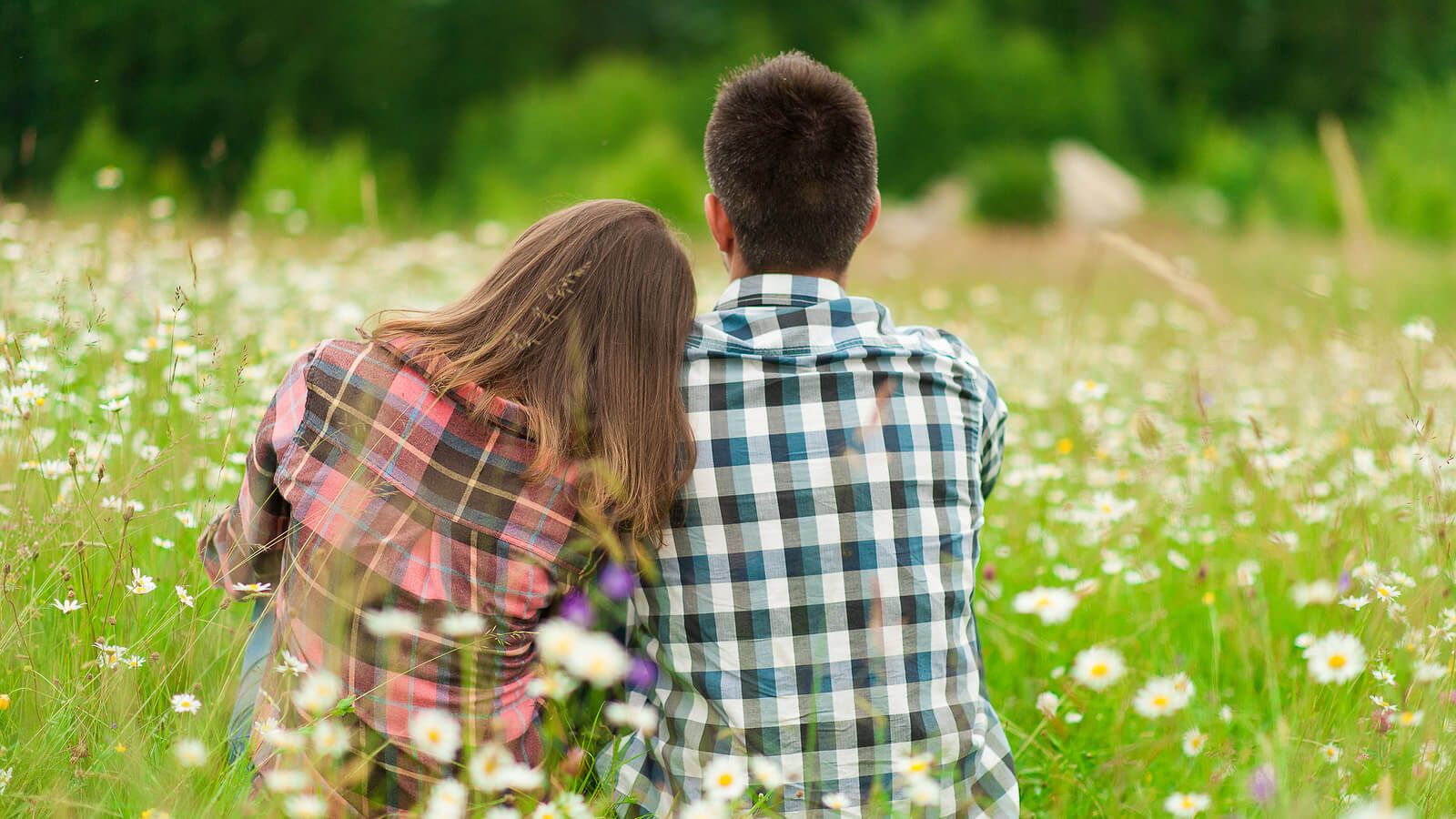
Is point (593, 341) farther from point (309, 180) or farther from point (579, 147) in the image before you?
point (579, 147)

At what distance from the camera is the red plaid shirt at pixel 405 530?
157cm

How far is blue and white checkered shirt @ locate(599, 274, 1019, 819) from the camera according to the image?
1.64 m

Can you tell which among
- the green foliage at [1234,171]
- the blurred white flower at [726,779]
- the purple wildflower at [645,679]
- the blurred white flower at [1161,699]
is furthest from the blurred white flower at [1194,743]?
the green foliage at [1234,171]

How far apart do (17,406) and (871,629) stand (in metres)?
1.57

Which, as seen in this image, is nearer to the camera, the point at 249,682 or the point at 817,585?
the point at 817,585

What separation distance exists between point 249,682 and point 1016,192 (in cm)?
1331

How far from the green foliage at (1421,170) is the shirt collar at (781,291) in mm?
12200

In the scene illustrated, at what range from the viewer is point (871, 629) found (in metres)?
1.63

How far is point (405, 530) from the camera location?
158cm

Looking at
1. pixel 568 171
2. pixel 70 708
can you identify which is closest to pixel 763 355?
pixel 70 708

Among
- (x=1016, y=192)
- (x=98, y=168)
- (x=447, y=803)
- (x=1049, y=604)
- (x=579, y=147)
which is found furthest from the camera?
(x=579, y=147)

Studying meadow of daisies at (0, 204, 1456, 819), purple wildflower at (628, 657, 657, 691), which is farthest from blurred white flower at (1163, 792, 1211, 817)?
purple wildflower at (628, 657, 657, 691)

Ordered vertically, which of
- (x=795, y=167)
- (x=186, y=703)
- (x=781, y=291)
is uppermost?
(x=795, y=167)

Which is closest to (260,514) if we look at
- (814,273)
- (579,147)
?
(814,273)
